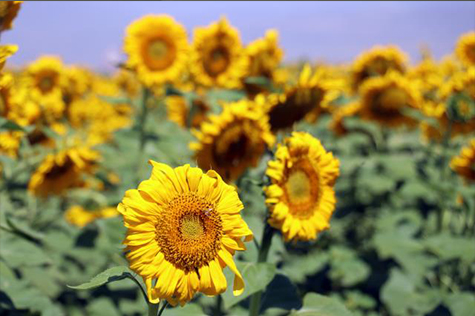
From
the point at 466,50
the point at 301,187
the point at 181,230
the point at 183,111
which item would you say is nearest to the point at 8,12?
the point at 181,230

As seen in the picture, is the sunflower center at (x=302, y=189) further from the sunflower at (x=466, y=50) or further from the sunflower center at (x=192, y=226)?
the sunflower at (x=466, y=50)

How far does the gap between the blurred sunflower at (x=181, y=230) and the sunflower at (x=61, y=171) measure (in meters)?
2.24

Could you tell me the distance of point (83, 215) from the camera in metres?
4.29

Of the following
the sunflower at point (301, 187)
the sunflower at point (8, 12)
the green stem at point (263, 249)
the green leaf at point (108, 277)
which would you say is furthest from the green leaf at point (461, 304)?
the sunflower at point (8, 12)

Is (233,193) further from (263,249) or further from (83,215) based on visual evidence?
(83,215)

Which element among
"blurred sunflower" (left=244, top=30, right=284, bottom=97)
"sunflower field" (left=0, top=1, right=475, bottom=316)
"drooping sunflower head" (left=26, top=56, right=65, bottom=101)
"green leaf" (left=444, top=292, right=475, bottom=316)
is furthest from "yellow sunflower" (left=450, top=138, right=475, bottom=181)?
"drooping sunflower head" (left=26, top=56, right=65, bottom=101)

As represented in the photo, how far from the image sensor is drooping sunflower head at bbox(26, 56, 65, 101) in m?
4.96

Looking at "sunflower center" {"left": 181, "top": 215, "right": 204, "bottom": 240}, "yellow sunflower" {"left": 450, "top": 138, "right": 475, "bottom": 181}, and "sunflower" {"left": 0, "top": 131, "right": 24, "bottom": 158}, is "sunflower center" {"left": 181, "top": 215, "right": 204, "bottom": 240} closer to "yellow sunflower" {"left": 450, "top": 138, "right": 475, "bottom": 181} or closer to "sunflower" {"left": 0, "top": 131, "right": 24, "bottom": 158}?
"sunflower" {"left": 0, "top": 131, "right": 24, "bottom": 158}

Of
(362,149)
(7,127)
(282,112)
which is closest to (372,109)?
(362,149)

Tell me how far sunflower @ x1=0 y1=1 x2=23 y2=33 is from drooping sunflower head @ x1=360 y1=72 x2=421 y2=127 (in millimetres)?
→ 3661

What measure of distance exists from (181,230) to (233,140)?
1.39 metres

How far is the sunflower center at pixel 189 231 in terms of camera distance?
147cm

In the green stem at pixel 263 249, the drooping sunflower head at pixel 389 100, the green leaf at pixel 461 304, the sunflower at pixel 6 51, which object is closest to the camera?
the sunflower at pixel 6 51

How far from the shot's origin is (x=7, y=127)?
2.07 meters
